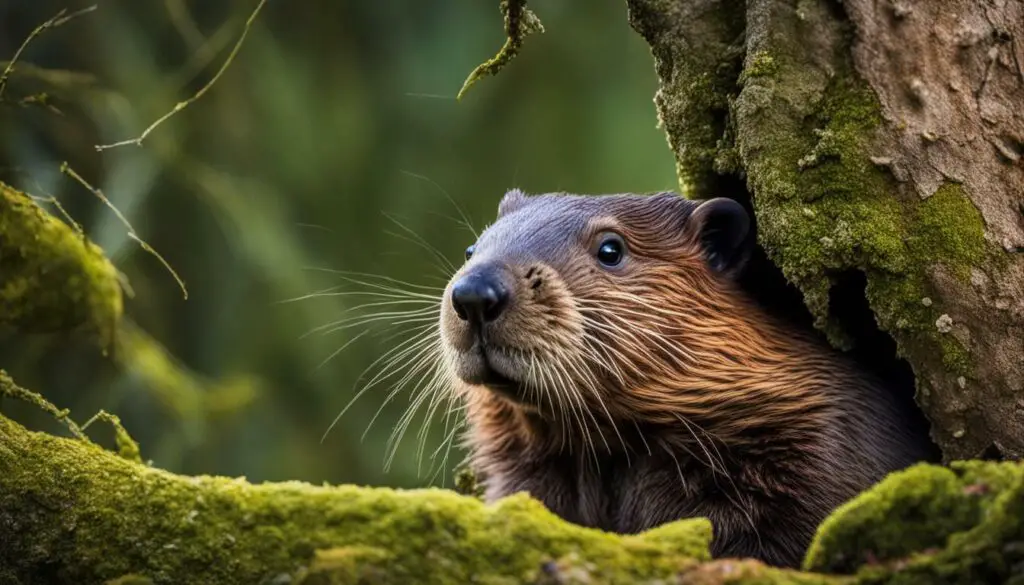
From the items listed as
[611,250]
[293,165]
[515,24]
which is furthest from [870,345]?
[293,165]

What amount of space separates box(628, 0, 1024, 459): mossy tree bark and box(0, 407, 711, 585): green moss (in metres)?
1.84

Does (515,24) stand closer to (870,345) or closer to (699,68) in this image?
(699,68)

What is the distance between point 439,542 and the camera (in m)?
3.30

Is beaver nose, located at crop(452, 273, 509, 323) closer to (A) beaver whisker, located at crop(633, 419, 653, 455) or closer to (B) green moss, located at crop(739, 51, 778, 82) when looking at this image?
(A) beaver whisker, located at crop(633, 419, 653, 455)

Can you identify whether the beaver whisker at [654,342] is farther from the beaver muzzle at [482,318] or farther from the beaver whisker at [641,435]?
the beaver muzzle at [482,318]

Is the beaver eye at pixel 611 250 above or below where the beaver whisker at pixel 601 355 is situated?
above

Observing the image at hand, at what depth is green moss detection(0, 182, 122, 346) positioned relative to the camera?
534cm

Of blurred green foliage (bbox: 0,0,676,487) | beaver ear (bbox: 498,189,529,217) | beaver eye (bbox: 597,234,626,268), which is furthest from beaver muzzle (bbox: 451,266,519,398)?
blurred green foliage (bbox: 0,0,676,487)

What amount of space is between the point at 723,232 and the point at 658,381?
88cm

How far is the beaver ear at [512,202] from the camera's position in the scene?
6379 millimetres

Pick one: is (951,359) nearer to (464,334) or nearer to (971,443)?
(971,443)

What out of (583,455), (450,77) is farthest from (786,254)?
(450,77)

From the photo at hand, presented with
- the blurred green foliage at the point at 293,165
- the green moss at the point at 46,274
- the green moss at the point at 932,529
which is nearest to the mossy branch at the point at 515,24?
the green moss at the point at 46,274

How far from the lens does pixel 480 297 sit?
5.07 meters
